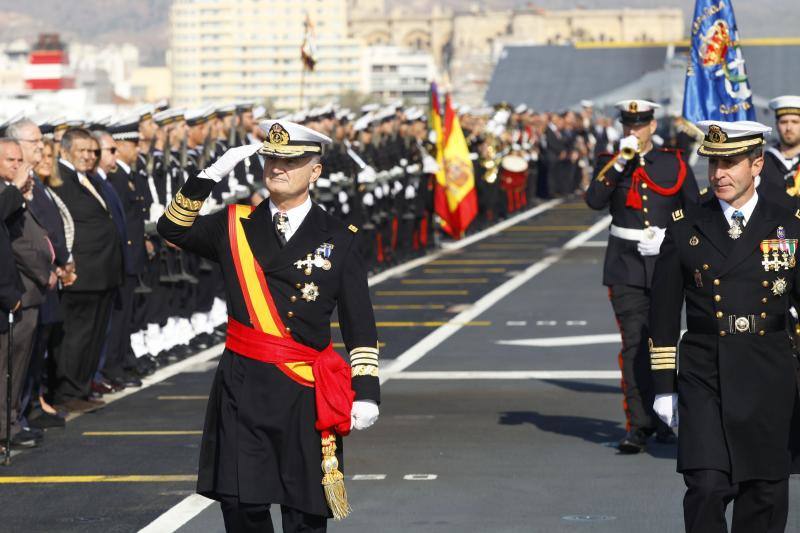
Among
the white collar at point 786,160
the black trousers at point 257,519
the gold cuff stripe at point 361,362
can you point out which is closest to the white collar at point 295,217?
the gold cuff stripe at point 361,362

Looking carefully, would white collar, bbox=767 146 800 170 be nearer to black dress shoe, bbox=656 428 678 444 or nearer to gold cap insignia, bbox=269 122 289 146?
black dress shoe, bbox=656 428 678 444

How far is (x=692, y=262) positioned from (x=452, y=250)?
71.0 ft

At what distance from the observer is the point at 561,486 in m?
10.5

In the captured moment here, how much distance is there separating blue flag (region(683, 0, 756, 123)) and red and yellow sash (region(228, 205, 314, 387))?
630 centimetres

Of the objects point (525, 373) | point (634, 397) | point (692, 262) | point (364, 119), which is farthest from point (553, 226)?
point (692, 262)

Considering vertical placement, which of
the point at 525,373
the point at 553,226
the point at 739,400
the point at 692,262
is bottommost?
the point at 553,226

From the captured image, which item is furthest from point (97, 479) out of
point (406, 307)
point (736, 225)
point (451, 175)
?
point (451, 175)

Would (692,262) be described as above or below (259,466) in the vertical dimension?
above

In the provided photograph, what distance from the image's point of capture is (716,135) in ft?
25.6

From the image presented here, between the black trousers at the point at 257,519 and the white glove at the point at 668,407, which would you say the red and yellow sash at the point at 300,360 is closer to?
the black trousers at the point at 257,519

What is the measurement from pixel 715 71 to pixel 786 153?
2.16 m

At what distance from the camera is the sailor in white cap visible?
446 inches

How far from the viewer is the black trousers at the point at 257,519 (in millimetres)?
7395

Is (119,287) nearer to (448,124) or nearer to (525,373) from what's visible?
(525,373)
